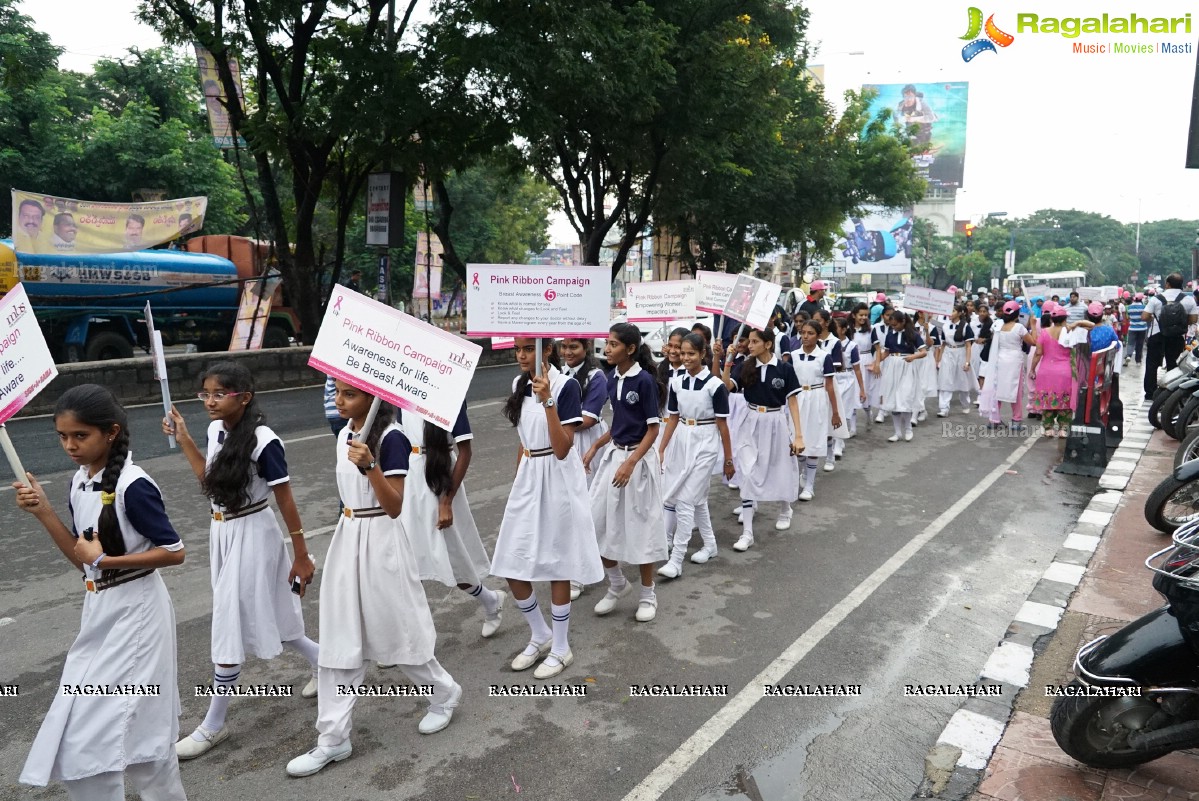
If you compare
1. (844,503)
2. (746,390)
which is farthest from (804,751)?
(844,503)

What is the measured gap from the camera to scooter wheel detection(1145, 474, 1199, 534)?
20.0 ft

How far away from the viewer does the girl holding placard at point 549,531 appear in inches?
172

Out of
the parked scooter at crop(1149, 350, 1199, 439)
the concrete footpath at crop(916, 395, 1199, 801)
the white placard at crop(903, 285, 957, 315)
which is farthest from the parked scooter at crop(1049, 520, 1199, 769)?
the white placard at crop(903, 285, 957, 315)

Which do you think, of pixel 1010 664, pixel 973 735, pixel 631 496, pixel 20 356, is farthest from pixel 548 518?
pixel 1010 664

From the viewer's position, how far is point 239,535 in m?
3.68

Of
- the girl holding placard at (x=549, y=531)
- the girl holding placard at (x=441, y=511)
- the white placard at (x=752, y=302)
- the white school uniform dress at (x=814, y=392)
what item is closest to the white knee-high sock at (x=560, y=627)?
the girl holding placard at (x=549, y=531)

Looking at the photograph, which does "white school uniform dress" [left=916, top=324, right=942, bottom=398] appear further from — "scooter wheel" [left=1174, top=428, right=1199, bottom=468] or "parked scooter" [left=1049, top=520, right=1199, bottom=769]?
"parked scooter" [left=1049, top=520, right=1199, bottom=769]

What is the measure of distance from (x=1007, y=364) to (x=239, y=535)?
1062 cm

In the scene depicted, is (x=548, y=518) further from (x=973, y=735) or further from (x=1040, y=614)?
(x=1040, y=614)

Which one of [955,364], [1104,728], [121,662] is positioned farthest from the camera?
[955,364]

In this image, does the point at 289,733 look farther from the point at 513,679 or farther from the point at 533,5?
the point at 533,5

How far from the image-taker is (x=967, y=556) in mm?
6398

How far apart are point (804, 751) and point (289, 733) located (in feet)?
7.33

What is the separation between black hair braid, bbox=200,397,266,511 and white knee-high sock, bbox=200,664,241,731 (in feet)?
2.28
